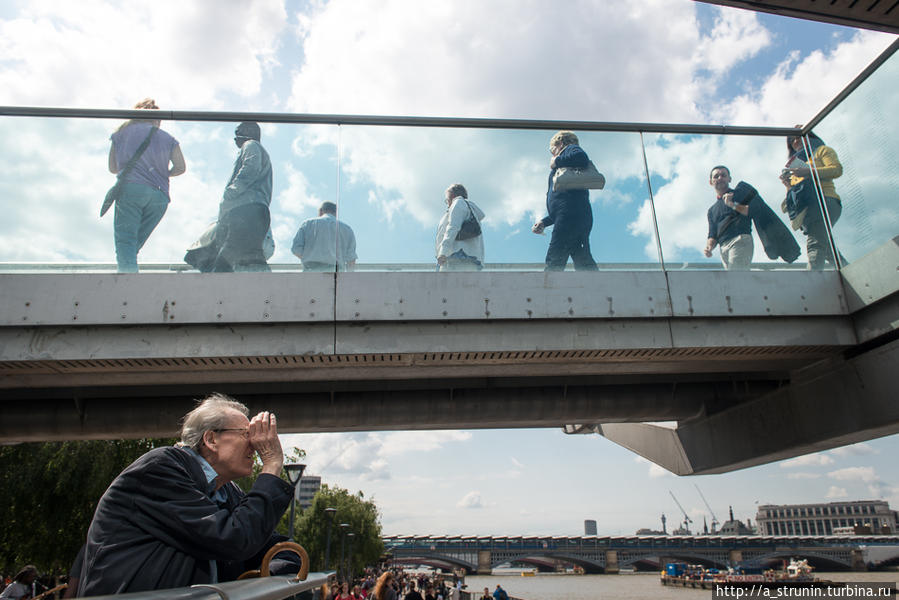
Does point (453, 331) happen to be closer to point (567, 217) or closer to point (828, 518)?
point (567, 217)

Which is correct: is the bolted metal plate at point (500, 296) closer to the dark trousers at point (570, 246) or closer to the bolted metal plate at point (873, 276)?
the dark trousers at point (570, 246)

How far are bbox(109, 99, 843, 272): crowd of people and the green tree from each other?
4156 centimetres

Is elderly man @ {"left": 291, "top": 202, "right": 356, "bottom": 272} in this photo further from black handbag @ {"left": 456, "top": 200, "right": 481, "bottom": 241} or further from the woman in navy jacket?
the woman in navy jacket

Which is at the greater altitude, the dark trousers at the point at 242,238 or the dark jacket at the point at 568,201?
the dark jacket at the point at 568,201

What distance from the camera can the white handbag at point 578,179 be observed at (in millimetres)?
6863

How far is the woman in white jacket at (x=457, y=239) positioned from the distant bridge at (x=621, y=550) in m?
106

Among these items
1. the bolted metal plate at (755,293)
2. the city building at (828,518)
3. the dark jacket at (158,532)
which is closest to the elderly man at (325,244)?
the bolted metal plate at (755,293)

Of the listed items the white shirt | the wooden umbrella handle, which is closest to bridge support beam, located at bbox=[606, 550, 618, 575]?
the white shirt

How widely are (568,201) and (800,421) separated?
15.1 feet

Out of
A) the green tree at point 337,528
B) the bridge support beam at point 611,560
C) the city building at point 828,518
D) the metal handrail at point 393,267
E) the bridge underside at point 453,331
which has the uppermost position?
the metal handrail at point 393,267

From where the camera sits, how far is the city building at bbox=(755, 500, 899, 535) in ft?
428

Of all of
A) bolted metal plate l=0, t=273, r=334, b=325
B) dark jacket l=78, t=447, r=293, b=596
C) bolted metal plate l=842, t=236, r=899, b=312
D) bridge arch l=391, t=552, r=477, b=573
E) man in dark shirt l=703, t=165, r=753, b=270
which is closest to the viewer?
dark jacket l=78, t=447, r=293, b=596

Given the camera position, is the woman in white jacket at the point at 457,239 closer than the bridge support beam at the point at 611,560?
Yes

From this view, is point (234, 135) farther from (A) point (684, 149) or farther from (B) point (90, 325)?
(A) point (684, 149)
